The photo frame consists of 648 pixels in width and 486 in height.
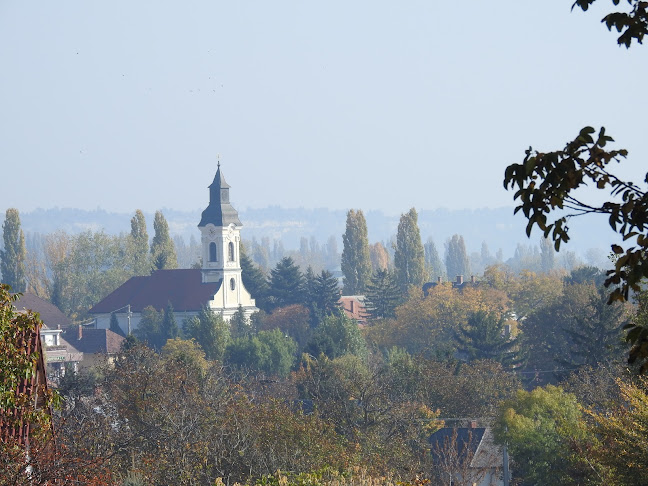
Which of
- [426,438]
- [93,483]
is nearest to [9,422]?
[93,483]

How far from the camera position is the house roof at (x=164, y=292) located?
10612 cm

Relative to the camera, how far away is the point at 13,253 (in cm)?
12338

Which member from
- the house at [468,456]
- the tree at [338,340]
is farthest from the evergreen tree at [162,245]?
the house at [468,456]

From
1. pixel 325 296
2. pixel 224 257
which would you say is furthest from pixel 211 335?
pixel 224 257

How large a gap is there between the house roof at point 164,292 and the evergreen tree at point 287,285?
23.3ft

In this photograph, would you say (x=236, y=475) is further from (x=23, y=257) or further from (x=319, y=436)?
(x=23, y=257)

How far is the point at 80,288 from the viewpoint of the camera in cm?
12762

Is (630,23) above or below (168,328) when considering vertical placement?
above

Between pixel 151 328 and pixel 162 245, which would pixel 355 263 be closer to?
pixel 162 245

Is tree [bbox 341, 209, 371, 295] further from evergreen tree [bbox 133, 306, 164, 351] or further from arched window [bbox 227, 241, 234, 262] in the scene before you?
evergreen tree [bbox 133, 306, 164, 351]

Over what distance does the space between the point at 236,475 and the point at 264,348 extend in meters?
44.8

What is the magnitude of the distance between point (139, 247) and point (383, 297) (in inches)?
1673

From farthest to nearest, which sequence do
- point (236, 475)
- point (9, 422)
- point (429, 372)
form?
point (429, 372) < point (236, 475) < point (9, 422)

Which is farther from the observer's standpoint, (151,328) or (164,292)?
(164,292)
